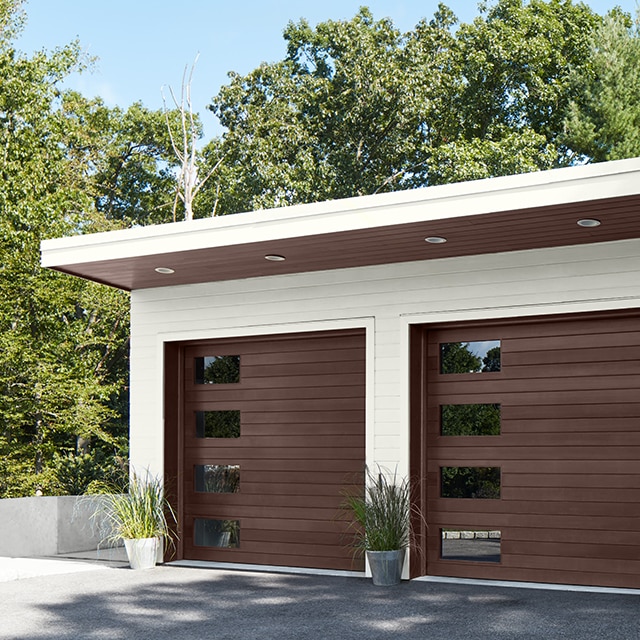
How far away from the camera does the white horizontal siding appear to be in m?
7.52

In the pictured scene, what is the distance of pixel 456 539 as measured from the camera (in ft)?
26.6

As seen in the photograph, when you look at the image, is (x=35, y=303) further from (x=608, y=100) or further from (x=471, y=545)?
(x=608, y=100)

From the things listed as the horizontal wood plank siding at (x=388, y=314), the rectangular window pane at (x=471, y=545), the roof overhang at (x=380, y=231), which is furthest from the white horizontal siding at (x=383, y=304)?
the rectangular window pane at (x=471, y=545)

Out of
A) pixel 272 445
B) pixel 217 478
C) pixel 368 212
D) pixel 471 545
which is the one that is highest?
pixel 368 212

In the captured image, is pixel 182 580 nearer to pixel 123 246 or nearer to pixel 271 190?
Answer: pixel 123 246

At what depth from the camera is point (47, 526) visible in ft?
33.6

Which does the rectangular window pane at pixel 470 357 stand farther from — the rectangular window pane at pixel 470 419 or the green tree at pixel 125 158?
the green tree at pixel 125 158

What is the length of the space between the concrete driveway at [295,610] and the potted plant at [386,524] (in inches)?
6.7

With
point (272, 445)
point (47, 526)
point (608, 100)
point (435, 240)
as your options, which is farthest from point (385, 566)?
point (608, 100)

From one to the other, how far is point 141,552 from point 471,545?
305 cm

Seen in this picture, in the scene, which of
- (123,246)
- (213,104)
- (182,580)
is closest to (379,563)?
(182,580)

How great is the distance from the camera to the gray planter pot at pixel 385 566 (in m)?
7.68

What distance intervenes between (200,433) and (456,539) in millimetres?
2842

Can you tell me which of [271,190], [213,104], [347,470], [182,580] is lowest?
[182,580]
